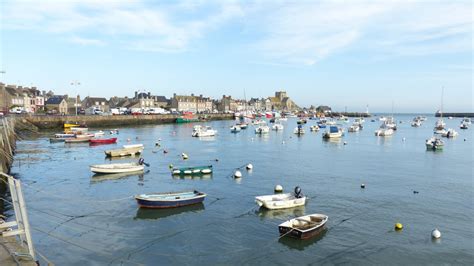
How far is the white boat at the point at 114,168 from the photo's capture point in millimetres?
32906

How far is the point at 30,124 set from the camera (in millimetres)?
79375

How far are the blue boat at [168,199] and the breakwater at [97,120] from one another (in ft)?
220

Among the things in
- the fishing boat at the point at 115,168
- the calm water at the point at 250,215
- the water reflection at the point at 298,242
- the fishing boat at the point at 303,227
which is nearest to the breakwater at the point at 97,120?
the calm water at the point at 250,215

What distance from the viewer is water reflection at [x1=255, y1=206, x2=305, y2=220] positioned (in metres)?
22.1

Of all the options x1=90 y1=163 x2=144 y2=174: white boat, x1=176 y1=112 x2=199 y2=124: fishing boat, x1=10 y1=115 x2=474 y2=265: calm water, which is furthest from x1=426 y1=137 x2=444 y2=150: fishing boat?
x1=176 y1=112 x2=199 y2=124: fishing boat

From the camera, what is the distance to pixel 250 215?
2216cm

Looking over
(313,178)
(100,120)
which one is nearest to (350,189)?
(313,178)

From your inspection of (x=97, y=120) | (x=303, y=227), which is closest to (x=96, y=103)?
(x=97, y=120)

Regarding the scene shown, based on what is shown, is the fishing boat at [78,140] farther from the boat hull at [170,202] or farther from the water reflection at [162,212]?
the water reflection at [162,212]

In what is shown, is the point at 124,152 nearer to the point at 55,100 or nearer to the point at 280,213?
A: the point at 280,213

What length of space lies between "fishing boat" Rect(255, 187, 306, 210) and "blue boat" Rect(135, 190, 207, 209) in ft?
12.5

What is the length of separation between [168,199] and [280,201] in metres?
6.59

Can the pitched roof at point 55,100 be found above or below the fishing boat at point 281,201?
above

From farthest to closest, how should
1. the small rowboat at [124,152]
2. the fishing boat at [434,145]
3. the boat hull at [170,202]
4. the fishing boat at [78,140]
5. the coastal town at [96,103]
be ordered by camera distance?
the coastal town at [96,103] → the fishing boat at [78,140] → the fishing boat at [434,145] → the small rowboat at [124,152] → the boat hull at [170,202]
